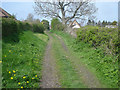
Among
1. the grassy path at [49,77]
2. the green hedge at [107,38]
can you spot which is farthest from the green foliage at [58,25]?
the grassy path at [49,77]

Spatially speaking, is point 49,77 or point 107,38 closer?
point 49,77

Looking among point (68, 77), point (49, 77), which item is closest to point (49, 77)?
point (49, 77)

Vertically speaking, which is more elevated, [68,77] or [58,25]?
[58,25]

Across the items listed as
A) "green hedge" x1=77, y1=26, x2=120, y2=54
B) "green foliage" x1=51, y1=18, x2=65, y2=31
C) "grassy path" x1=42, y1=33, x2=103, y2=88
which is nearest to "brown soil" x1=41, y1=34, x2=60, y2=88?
"grassy path" x1=42, y1=33, x2=103, y2=88

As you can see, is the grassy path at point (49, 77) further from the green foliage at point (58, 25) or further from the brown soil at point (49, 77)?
the green foliage at point (58, 25)

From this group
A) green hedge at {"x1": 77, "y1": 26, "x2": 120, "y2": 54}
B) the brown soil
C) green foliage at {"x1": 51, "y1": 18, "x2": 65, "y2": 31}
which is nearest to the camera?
the brown soil

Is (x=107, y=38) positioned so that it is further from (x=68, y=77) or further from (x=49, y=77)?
(x=49, y=77)

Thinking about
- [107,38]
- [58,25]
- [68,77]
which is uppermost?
[58,25]

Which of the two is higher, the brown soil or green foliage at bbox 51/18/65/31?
green foliage at bbox 51/18/65/31

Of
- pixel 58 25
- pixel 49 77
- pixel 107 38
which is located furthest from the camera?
pixel 58 25

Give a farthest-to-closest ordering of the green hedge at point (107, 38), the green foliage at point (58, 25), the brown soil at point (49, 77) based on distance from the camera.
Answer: the green foliage at point (58, 25) < the green hedge at point (107, 38) < the brown soil at point (49, 77)

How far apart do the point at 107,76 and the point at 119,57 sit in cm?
172

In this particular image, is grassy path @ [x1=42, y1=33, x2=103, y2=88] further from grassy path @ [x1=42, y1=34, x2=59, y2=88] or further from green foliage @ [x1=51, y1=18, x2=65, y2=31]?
green foliage @ [x1=51, y1=18, x2=65, y2=31]

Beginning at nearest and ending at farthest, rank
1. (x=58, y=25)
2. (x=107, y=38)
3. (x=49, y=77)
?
(x=49, y=77)
(x=107, y=38)
(x=58, y=25)
